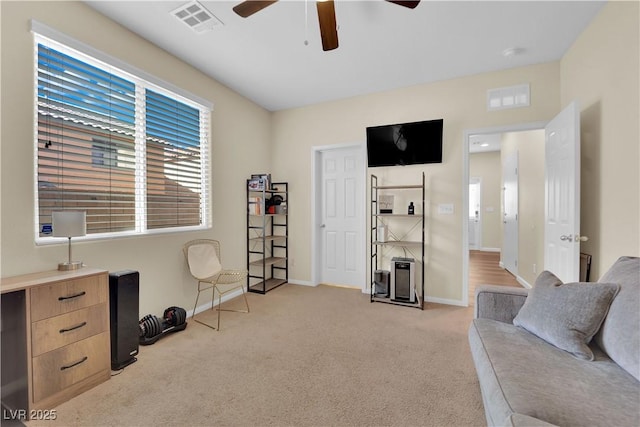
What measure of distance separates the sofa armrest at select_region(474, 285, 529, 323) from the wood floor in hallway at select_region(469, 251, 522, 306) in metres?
1.88

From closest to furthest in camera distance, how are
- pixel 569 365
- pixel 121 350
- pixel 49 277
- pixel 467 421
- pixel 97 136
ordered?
pixel 569 365 → pixel 467 421 → pixel 49 277 → pixel 121 350 → pixel 97 136

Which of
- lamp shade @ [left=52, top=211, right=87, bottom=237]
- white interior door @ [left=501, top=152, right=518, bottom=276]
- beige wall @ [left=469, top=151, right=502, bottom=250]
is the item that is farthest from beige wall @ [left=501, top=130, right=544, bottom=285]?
lamp shade @ [left=52, top=211, right=87, bottom=237]

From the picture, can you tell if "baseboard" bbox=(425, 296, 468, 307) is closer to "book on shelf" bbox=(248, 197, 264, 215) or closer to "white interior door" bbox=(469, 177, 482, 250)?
"book on shelf" bbox=(248, 197, 264, 215)

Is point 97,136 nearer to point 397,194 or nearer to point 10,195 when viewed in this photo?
point 10,195

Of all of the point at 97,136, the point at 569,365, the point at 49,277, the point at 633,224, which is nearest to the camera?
the point at 569,365

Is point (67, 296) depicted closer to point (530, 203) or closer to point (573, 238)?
point (573, 238)

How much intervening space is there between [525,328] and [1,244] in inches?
128

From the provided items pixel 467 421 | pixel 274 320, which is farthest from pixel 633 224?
pixel 274 320

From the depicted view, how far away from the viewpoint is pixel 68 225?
1.87 metres

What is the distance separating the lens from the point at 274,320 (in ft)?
9.84

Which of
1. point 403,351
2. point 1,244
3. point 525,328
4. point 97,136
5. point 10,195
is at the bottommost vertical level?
point 403,351

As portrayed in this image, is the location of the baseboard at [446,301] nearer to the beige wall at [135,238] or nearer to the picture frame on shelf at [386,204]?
the picture frame on shelf at [386,204]

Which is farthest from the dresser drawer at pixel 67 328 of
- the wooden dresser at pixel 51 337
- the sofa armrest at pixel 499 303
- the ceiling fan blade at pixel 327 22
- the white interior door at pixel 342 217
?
the white interior door at pixel 342 217

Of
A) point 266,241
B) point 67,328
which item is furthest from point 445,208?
point 67,328
